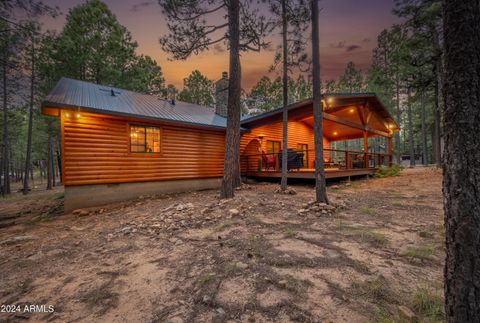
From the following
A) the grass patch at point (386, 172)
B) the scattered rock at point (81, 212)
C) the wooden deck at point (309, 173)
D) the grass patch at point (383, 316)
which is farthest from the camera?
the grass patch at point (386, 172)

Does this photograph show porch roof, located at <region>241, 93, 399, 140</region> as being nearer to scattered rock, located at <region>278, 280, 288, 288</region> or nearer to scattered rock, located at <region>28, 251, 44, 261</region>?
scattered rock, located at <region>278, 280, 288, 288</region>

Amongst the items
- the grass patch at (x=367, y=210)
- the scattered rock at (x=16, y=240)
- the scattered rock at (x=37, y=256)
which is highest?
the grass patch at (x=367, y=210)

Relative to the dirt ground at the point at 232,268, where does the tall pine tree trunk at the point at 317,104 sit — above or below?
above

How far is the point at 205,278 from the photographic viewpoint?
246cm

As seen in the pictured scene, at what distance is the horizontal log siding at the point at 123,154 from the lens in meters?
6.90

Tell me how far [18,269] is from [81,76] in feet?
52.0

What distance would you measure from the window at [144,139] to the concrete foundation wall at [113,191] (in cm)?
145

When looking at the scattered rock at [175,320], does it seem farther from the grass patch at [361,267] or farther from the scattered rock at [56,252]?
the scattered rock at [56,252]

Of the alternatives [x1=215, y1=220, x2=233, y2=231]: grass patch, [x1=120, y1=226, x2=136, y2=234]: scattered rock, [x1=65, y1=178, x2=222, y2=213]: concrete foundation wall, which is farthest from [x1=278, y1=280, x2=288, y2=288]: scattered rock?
[x1=65, y1=178, x2=222, y2=213]: concrete foundation wall

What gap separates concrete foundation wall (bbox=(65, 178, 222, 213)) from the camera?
676 centimetres

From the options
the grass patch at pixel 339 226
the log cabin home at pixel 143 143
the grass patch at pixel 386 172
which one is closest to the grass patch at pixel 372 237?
the grass patch at pixel 339 226

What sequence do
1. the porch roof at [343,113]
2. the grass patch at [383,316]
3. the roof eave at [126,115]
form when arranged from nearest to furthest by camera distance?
the grass patch at [383,316]
the roof eave at [126,115]
the porch roof at [343,113]

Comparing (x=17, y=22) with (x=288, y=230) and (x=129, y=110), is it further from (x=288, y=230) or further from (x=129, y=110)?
(x=288, y=230)

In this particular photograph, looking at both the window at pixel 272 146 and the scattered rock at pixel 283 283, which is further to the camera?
the window at pixel 272 146
